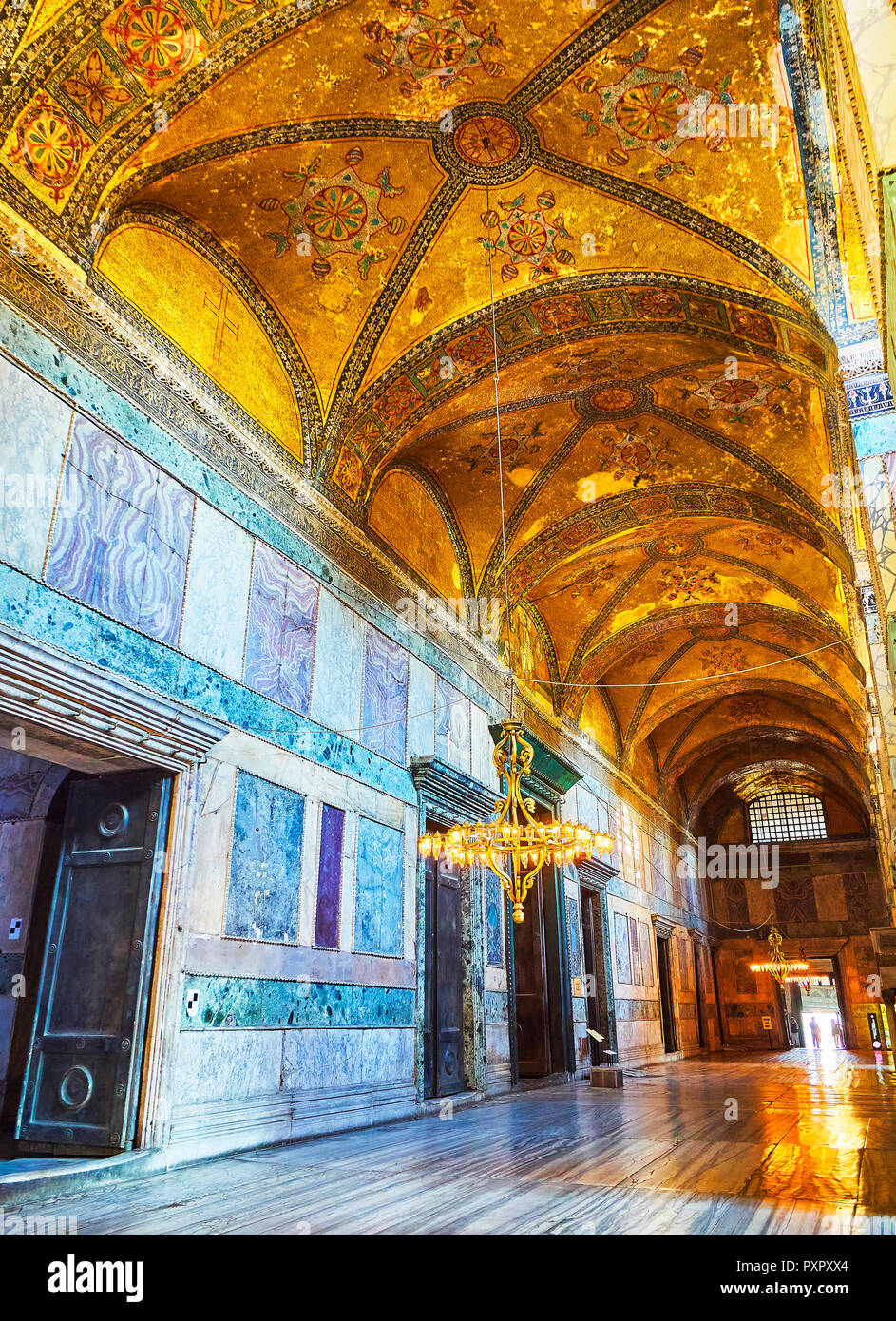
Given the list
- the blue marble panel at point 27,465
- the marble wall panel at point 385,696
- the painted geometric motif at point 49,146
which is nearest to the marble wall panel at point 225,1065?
the marble wall panel at point 385,696

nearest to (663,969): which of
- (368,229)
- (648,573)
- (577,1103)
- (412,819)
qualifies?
(648,573)

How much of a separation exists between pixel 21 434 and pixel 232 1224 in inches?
156

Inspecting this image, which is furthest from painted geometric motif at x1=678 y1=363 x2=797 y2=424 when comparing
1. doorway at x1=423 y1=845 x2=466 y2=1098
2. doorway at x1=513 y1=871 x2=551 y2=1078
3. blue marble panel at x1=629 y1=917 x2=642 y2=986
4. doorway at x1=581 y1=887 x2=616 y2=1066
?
blue marble panel at x1=629 y1=917 x2=642 y2=986

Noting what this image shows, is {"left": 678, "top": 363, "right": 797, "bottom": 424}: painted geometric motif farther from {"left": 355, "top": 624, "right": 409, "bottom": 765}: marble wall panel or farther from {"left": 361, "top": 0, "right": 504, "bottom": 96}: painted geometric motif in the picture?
{"left": 355, "top": 624, "right": 409, "bottom": 765}: marble wall panel

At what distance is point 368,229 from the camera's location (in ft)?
22.7

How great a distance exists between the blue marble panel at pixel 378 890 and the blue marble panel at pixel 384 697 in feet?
2.52

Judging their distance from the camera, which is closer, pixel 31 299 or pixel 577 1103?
pixel 31 299

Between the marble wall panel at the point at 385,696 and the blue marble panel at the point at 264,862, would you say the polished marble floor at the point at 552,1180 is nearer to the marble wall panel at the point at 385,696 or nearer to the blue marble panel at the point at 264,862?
the blue marble panel at the point at 264,862

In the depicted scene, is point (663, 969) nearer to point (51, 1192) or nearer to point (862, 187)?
point (51, 1192)

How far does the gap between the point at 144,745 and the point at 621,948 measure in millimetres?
11628

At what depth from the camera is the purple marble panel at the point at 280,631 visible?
21.9ft

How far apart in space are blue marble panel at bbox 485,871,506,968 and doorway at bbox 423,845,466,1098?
1.68 ft

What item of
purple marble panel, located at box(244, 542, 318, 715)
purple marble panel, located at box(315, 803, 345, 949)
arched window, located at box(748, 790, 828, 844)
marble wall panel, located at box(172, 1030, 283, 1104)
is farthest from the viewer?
arched window, located at box(748, 790, 828, 844)

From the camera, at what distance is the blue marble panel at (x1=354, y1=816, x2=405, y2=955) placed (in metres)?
7.43
